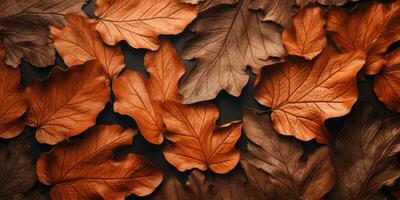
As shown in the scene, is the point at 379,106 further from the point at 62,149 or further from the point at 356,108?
the point at 62,149

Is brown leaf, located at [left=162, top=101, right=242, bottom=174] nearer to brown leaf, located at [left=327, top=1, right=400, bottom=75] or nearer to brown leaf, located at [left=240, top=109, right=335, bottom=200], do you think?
brown leaf, located at [left=240, top=109, right=335, bottom=200]

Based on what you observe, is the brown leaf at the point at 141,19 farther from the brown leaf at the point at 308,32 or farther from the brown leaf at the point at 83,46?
the brown leaf at the point at 308,32

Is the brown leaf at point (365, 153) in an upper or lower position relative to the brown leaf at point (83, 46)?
lower

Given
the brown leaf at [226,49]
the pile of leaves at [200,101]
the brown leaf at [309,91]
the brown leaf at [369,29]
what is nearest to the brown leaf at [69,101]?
the pile of leaves at [200,101]

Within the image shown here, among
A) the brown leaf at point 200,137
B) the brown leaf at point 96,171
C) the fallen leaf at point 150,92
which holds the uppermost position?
the fallen leaf at point 150,92

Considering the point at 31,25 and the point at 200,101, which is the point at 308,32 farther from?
the point at 31,25

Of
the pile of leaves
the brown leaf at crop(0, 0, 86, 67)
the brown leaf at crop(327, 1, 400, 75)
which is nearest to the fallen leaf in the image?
the pile of leaves

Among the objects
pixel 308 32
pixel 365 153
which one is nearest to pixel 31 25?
pixel 308 32
